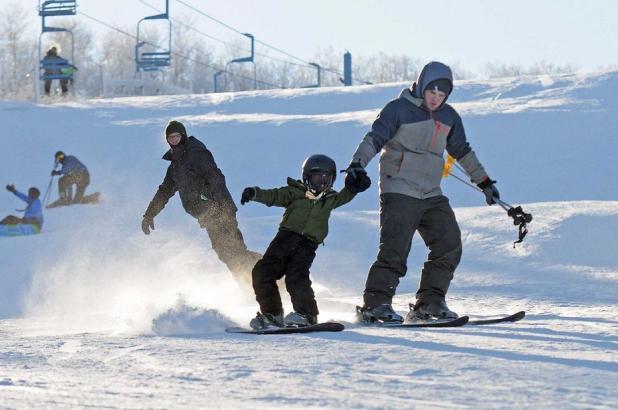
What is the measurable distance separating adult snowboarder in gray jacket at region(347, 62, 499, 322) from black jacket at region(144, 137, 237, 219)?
1688 millimetres

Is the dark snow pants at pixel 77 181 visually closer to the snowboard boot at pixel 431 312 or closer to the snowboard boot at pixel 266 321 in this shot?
the snowboard boot at pixel 431 312

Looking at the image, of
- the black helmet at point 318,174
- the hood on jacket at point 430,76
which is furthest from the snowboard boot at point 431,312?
the hood on jacket at point 430,76

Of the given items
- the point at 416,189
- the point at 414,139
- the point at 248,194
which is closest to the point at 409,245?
the point at 416,189

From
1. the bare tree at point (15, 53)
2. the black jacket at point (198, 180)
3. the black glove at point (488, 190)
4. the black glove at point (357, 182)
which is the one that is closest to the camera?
the black glove at point (357, 182)

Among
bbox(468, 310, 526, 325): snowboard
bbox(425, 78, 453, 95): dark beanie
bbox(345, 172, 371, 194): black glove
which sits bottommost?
bbox(468, 310, 526, 325): snowboard

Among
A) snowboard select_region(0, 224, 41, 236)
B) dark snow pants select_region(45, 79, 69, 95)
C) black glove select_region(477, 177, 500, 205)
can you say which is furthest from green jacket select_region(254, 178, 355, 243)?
dark snow pants select_region(45, 79, 69, 95)

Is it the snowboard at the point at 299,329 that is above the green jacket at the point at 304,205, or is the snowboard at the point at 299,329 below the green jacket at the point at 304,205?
below

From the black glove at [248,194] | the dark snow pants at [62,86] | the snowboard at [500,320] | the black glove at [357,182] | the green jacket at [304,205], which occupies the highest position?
the dark snow pants at [62,86]

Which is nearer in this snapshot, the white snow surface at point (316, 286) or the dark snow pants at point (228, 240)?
the white snow surface at point (316, 286)

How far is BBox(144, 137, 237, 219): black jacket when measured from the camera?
8375 millimetres

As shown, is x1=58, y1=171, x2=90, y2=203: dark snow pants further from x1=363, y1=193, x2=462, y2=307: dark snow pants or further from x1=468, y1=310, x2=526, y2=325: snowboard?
x1=468, y1=310, x2=526, y2=325: snowboard

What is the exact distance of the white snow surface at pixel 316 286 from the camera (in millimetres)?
4332

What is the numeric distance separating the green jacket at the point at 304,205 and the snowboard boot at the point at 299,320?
1.36ft

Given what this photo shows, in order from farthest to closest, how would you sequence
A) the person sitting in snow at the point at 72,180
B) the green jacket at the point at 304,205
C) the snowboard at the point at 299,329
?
the person sitting in snow at the point at 72,180
the green jacket at the point at 304,205
the snowboard at the point at 299,329
